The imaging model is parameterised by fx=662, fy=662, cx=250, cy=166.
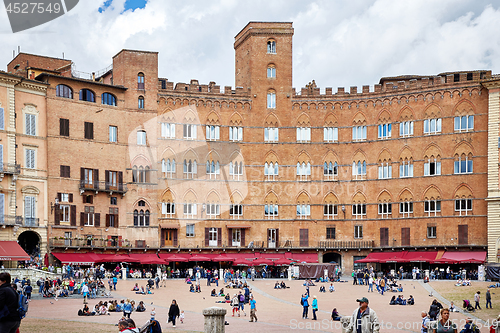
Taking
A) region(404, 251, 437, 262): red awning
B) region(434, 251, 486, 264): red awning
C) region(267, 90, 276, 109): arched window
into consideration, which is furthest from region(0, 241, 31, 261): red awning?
region(434, 251, 486, 264): red awning

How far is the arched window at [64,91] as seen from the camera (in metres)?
65.1

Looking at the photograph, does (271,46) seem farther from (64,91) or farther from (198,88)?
(64,91)

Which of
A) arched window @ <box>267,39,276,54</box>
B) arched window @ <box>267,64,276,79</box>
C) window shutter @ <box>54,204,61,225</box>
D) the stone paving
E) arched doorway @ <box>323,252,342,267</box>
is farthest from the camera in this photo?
arched window @ <box>267,39,276,54</box>

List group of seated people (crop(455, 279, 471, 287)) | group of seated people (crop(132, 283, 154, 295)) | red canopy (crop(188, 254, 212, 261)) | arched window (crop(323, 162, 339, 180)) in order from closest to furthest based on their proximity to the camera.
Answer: group of seated people (crop(132, 283, 154, 295)) < group of seated people (crop(455, 279, 471, 287)) < red canopy (crop(188, 254, 212, 261)) < arched window (crop(323, 162, 339, 180))

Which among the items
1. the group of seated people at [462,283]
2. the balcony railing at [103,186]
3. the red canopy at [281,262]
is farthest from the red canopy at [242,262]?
the group of seated people at [462,283]

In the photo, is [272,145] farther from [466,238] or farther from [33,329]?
[33,329]

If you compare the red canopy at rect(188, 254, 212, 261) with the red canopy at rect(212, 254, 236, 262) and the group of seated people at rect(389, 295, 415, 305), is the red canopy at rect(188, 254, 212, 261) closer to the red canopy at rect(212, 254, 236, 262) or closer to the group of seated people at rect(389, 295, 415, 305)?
the red canopy at rect(212, 254, 236, 262)

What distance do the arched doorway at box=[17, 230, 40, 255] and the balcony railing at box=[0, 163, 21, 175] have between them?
620cm

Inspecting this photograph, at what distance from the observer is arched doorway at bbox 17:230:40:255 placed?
205 ft

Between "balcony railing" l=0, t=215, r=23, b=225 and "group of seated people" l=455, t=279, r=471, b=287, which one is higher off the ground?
"balcony railing" l=0, t=215, r=23, b=225

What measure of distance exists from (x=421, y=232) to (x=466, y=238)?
14.9 feet

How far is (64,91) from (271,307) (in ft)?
112

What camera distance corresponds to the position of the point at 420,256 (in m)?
67.4

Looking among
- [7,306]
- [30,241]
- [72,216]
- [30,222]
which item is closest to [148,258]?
[72,216]
